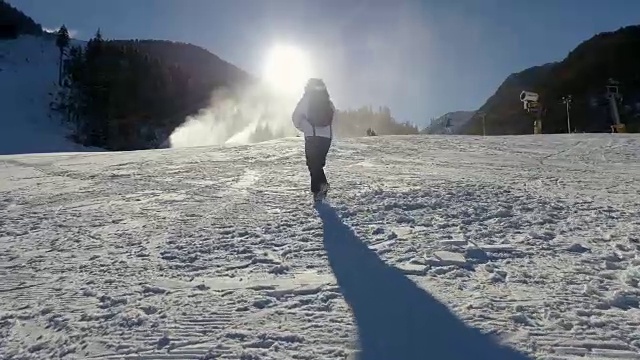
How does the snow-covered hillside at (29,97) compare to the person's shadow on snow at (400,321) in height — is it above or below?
above

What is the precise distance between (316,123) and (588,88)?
7476cm

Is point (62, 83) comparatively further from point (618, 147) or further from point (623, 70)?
point (623, 70)

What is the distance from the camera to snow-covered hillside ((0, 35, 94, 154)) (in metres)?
49.6

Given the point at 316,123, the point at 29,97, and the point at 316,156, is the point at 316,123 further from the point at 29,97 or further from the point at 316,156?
the point at 29,97

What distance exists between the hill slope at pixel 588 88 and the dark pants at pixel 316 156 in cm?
5761

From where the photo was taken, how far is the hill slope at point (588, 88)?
6450cm

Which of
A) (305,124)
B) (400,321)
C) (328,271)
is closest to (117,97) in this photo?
(305,124)

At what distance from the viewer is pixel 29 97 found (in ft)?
203

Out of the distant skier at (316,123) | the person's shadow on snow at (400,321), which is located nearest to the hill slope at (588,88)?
the distant skier at (316,123)

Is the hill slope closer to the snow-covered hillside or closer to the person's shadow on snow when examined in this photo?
the snow-covered hillside

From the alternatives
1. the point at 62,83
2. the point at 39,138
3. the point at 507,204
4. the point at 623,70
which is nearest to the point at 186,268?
the point at 507,204

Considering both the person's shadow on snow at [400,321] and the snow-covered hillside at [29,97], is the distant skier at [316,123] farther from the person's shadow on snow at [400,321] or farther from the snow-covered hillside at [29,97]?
the snow-covered hillside at [29,97]

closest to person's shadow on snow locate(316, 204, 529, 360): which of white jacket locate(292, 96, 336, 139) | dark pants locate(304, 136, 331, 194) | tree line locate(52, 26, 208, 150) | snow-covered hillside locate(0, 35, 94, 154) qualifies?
dark pants locate(304, 136, 331, 194)

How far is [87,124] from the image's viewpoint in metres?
55.3
